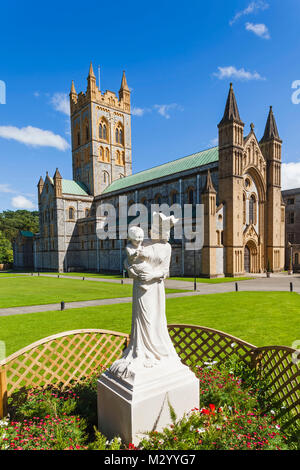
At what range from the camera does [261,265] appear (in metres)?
38.9

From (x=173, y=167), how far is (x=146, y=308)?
4201 centimetres

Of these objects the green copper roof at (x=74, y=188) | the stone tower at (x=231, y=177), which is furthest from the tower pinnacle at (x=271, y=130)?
the green copper roof at (x=74, y=188)

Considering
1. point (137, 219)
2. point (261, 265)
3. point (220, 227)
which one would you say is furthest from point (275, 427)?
point (137, 219)

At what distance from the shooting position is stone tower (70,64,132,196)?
55125 millimetres

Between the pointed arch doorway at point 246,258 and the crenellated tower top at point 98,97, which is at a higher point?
the crenellated tower top at point 98,97

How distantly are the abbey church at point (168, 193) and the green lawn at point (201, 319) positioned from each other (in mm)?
15973

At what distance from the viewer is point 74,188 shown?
56.4m

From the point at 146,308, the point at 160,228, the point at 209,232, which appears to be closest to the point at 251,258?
the point at 209,232

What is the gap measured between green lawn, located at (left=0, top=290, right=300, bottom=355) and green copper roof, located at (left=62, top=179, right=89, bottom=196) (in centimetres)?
4377

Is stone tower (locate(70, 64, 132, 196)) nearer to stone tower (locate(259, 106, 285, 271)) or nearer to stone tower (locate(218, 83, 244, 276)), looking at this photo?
stone tower (locate(218, 83, 244, 276))

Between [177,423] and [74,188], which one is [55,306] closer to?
[177,423]

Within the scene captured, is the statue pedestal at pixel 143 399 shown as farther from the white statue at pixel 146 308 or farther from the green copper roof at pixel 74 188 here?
the green copper roof at pixel 74 188

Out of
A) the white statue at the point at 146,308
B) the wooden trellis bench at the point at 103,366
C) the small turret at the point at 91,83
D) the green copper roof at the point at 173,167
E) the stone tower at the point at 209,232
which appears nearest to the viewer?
the white statue at the point at 146,308

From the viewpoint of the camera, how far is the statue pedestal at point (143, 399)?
4020 mm
